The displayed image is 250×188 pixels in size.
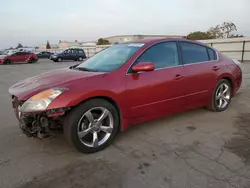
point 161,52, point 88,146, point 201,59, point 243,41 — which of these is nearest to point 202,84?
point 201,59

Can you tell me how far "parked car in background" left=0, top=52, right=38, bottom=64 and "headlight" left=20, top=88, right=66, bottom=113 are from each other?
84.1 feet

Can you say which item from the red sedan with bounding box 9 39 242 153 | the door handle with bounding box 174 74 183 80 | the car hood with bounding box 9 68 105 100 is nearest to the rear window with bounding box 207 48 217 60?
the red sedan with bounding box 9 39 242 153

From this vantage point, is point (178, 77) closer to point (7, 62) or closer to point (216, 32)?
point (7, 62)

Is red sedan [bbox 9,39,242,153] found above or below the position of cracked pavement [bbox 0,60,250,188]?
above

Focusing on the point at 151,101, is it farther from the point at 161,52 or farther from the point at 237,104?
the point at 237,104

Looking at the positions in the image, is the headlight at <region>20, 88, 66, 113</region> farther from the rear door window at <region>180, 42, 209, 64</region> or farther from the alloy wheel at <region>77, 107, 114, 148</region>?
the rear door window at <region>180, 42, 209, 64</region>

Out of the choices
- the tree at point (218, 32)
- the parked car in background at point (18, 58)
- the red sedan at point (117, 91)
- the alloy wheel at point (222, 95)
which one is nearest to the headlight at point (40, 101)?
the red sedan at point (117, 91)

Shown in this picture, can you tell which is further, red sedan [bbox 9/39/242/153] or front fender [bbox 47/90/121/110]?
red sedan [bbox 9/39/242/153]

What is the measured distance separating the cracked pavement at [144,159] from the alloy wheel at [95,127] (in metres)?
0.19

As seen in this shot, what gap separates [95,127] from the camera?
3219 millimetres

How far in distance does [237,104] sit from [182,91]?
235cm

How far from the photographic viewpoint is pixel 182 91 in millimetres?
4074

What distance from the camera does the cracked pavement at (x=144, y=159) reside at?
2.54m

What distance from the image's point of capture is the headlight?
282 cm
